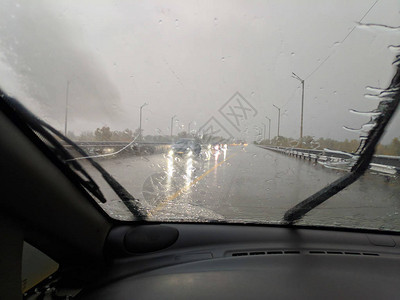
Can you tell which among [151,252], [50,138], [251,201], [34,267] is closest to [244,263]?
[151,252]

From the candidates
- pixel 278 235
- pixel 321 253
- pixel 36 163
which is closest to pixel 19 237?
pixel 36 163

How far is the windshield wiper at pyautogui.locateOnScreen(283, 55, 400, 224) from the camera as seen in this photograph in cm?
279

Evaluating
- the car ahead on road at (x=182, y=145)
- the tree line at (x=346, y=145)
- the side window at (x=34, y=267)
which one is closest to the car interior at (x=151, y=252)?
the side window at (x=34, y=267)

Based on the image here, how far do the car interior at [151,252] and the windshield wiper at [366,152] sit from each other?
0.25 meters

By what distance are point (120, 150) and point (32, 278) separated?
7.35ft

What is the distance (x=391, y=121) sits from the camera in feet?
9.50

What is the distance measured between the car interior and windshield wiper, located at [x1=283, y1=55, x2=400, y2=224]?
25 cm

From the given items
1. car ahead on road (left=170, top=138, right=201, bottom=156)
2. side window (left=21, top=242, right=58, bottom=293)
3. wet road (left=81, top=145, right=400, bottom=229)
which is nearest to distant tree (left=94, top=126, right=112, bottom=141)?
wet road (left=81, top=145, right=400, bottom=229)

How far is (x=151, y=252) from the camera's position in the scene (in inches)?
131

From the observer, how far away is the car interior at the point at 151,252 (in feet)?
7.45

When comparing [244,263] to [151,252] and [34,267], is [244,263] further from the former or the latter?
[34,267]

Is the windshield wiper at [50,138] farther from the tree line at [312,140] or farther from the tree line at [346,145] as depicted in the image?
the tree line at [346,145]

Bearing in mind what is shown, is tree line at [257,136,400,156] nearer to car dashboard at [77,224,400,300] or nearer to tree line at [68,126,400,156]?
tree line at [68,126,400,156]

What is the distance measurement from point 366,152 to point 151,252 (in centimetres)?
269
